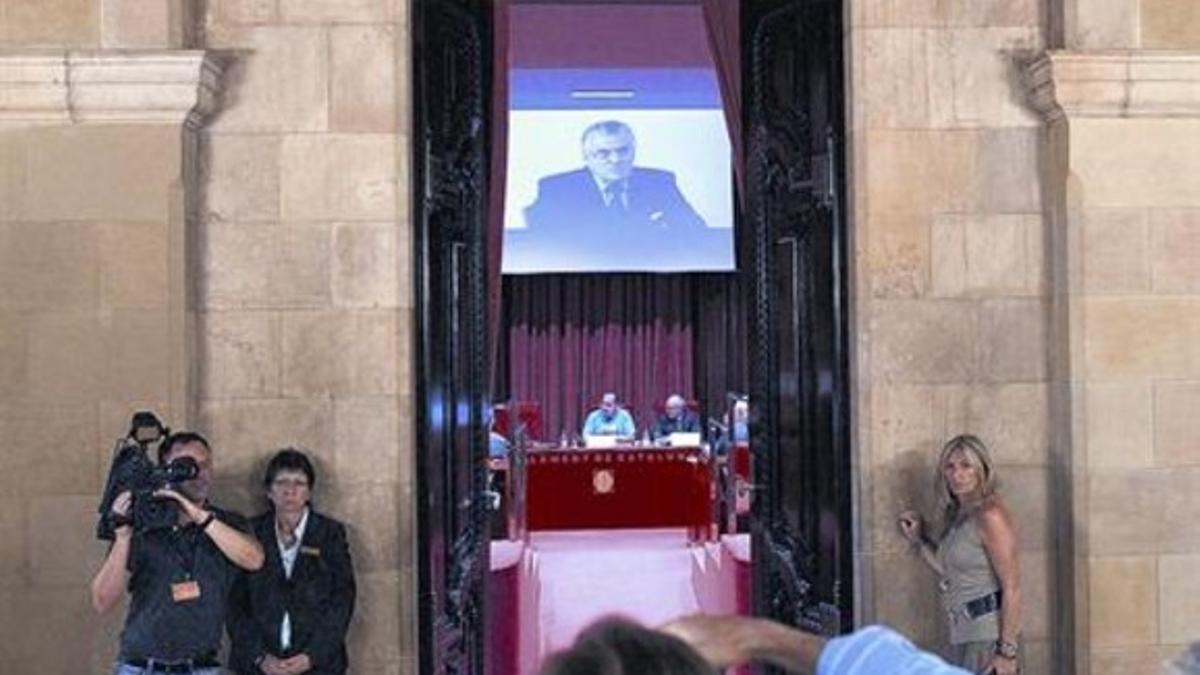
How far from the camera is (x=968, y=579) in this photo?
3793 mm

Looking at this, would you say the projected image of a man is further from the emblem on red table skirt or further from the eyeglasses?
the emblem on red table skirt

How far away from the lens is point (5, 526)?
3.87 meters

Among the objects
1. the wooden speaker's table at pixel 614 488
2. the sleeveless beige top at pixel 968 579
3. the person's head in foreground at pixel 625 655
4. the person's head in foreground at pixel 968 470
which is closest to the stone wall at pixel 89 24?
the person's head in foreground at pixel 968 470

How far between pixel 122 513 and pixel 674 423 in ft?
31.8

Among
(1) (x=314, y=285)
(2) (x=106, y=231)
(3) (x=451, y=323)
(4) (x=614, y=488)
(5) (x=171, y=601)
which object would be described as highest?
(2) (x=106, y=231)

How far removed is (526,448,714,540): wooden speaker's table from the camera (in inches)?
456

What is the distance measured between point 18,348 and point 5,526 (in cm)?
48

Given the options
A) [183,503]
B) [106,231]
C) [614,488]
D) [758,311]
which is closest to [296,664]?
[183,503]

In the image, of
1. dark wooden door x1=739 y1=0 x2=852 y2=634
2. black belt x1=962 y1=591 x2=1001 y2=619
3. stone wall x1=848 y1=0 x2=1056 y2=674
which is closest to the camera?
→ black belt x1=962 y1=591 x2=1001 y2=619

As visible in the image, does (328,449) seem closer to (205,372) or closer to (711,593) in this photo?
(205,372)

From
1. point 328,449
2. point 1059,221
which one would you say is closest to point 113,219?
point 328,449

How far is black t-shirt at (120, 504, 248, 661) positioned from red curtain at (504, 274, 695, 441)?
11.3 m

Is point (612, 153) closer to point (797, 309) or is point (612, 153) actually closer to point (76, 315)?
point (797, 309)

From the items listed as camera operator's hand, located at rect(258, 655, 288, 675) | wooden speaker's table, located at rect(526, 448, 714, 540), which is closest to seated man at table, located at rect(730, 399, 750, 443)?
wooden speaker's table, located at rect(526, 448, 714, 540)
